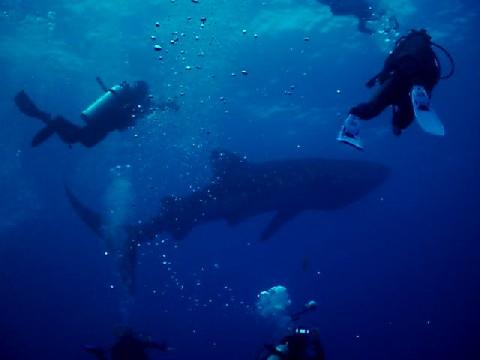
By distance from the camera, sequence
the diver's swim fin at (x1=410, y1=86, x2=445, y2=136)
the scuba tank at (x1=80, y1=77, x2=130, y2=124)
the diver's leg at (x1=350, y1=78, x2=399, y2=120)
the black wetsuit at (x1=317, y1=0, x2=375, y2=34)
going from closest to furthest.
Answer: the diver's swim fin at (x1=410, y1=86, x2=445, y2=136) < the diver's leg at (x1=350, y1=78, x2=399, y2=120) < the scuba tank at (x1=80, y1=77, x2=130, y2=124) < the black wetsuit at (x1=317, y1=0, x2=375, y2=34)

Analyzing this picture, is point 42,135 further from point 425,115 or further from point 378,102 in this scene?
point 425,115

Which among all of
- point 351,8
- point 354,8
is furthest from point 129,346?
point 354,8

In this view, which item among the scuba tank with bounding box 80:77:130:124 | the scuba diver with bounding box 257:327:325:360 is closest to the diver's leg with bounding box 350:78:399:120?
the scuba diver with bounding box 257:327:325:360

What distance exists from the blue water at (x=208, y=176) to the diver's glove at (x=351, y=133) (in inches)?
567

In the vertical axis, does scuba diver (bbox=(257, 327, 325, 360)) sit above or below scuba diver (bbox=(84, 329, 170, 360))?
below

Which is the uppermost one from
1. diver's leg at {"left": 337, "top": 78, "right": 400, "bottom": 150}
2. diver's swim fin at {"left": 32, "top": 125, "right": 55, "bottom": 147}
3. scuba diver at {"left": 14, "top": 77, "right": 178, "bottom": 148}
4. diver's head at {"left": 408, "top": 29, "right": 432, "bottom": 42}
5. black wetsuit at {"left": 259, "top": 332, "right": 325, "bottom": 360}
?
scuba diver at {"left": 14, "top": 77, "right": 178, "bottom": 148}

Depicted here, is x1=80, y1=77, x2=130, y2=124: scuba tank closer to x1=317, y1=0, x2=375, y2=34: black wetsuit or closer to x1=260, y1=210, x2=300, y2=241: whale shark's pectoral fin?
x1=317, y1=0, x2=375, y2=34: black wetsuit

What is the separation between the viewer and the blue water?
2281 cm

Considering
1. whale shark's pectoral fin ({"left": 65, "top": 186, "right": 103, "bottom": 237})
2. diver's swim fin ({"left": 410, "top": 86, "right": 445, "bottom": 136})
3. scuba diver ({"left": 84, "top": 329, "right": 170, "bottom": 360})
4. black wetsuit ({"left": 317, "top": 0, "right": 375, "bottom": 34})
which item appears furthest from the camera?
whale shark's pectoral fin ({"left": 65, "top": 186, "right": 103, "bottom": 237})

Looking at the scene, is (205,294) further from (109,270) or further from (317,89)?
(317,89)

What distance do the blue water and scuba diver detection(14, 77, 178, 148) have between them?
7.08 m

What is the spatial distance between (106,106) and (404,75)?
26.6ft

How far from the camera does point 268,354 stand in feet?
20.1

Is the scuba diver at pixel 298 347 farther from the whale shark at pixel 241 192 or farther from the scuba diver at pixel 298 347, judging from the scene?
the whale shark at pixel 241 192
